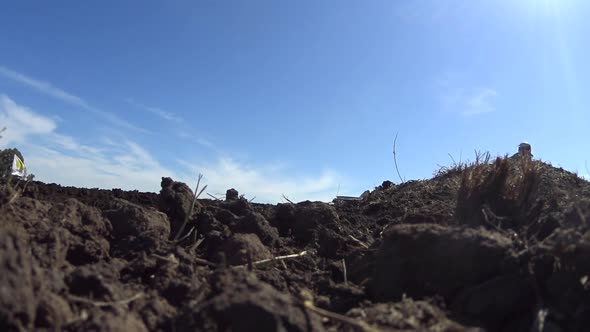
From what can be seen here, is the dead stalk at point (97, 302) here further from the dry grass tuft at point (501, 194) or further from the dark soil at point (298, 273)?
the dry grass tuft at point (501, 194)

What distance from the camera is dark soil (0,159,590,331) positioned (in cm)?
221

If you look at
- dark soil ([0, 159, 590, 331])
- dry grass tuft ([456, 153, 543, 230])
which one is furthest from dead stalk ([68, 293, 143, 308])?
dry grass tuft ([456, 153, 543, 230])

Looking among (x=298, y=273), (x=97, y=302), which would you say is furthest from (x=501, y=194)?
(x=97, y=302)

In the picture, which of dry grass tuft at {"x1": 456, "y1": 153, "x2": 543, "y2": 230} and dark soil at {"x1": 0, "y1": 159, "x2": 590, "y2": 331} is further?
dry grass tuft at {"x1": 456, "y1": 153, "x2": 543, "y2": 230}

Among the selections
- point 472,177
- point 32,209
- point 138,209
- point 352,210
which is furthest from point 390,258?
point 352,210

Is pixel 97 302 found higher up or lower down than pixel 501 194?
lower down

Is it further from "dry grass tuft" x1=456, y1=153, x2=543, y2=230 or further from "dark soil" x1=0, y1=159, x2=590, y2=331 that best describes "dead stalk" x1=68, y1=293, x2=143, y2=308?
"dry grass tuft" x1=456, y1=153, x2=543, y2=230

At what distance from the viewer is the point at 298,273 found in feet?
12.7

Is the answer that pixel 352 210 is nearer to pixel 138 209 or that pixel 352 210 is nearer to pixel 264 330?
pixel 138 209

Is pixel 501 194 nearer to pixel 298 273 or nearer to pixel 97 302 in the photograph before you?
pixel 298 273

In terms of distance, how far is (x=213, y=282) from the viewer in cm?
270

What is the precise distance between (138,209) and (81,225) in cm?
59

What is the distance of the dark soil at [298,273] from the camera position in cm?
221

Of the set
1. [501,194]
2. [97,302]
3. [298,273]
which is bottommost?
[97,302]
